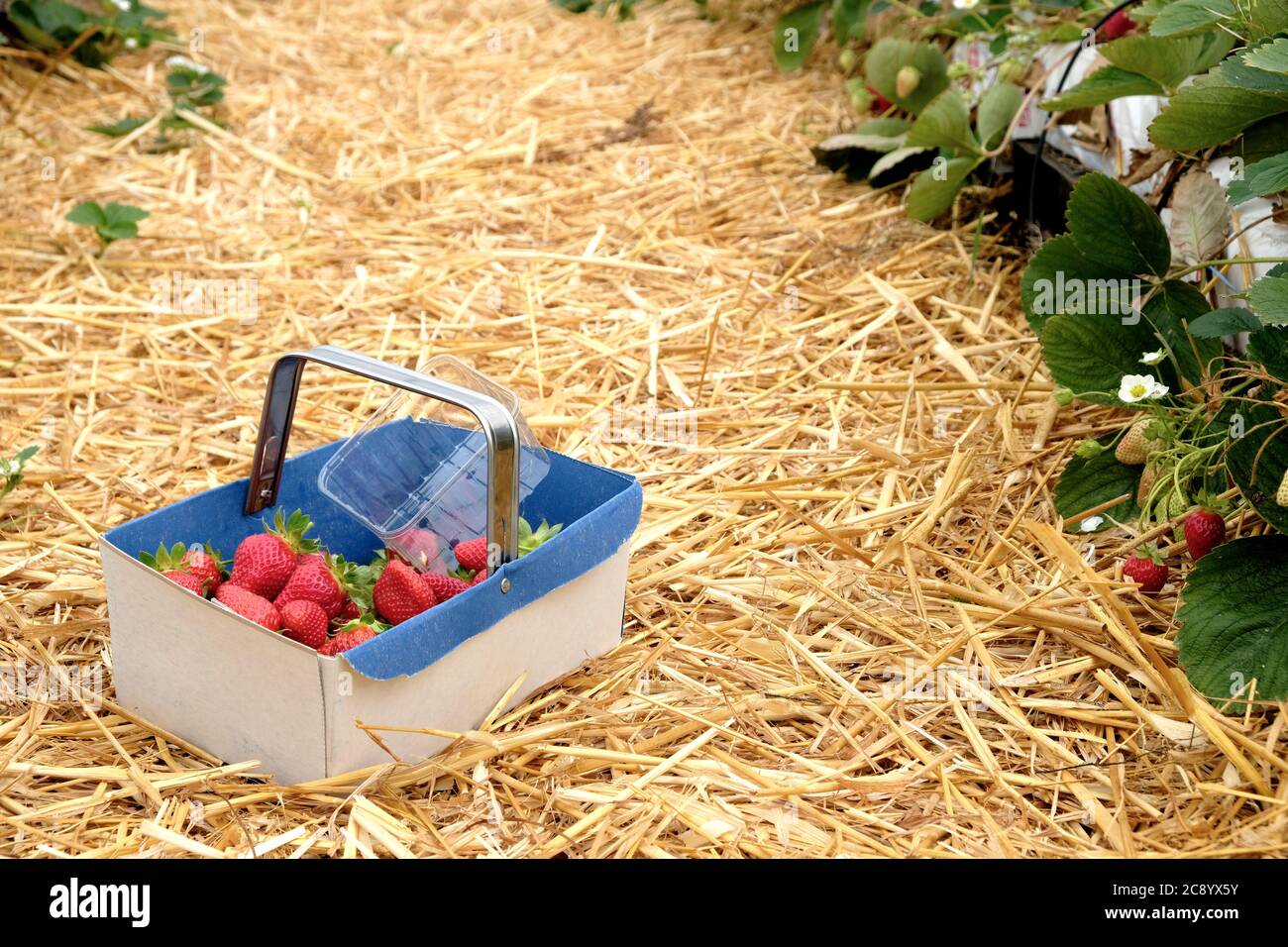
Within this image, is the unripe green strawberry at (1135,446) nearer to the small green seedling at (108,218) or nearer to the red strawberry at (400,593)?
the red strawberry at (400,593)

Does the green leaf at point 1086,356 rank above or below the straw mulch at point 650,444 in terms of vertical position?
above

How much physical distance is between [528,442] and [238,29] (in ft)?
9.24

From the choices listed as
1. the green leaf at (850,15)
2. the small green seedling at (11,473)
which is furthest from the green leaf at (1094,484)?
the green leaf at (850,15)

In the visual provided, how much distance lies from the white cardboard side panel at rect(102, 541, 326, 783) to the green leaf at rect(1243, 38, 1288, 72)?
1.19m

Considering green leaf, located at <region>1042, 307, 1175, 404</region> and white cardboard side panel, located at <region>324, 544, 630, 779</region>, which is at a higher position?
green leaf, located at <region>1042, 307, 1175, 404</region>

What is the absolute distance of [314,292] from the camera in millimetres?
2609

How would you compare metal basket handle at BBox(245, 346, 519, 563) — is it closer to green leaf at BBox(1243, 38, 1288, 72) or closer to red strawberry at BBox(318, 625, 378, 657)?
red strawberry at BBox(318, 625, 378, 657)

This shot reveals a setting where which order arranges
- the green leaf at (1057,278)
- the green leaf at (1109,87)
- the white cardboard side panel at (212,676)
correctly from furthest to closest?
the green leaf at (1109,87)
the green leaf at (1057,278)
the white cardboard side panel at (212,676)

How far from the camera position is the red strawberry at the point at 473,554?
1.58 metres

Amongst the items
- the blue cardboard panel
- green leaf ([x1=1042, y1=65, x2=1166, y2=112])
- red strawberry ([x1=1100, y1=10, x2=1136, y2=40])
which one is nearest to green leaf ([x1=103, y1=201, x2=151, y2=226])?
the blue cardboard panel

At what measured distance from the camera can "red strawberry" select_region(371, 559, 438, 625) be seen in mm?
1486

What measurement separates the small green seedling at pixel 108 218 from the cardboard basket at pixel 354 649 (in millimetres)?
1203

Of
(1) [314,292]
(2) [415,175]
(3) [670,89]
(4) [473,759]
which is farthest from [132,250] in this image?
(4) [473,759]

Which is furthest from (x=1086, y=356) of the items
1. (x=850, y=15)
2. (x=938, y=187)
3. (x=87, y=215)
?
(x=87, y=215)
